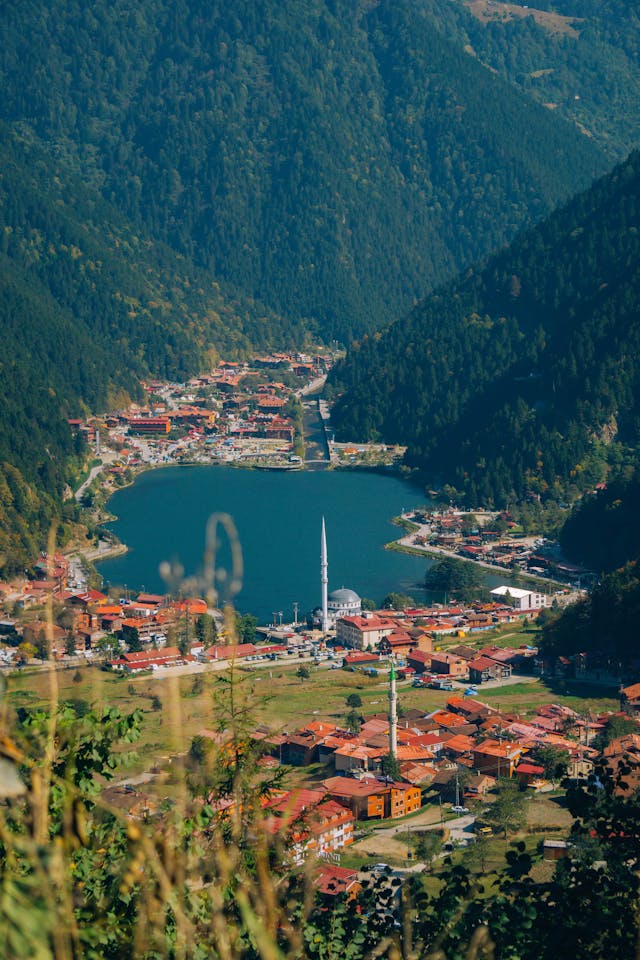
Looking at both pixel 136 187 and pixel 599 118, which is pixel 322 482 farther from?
pixel 599 118

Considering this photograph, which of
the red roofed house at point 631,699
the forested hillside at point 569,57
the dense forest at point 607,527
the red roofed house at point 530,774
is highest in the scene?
the forested hillside at point 569,57

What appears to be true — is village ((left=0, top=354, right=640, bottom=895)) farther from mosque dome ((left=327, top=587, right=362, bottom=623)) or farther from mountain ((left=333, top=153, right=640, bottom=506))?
mountain ((left=333, top=153, right=640, bottom=506))

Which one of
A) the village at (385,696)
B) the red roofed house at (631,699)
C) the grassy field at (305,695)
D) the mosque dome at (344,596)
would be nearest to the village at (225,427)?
the mosque dome at (344,596)

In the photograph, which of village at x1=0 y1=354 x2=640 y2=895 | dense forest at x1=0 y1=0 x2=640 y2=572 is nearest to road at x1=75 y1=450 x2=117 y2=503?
village at x1=0 y1=354 x2=640 y2=895

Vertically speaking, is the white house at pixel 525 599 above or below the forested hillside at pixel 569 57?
below

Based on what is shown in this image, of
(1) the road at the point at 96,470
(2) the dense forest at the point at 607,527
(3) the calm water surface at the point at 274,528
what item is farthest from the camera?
(1) the road at the point at 96,470

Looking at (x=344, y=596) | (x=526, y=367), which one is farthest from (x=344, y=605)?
(x=526, y=367)

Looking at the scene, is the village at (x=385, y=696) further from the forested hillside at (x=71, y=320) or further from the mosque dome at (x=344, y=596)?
the forested hillside at (x=71, y=320)
